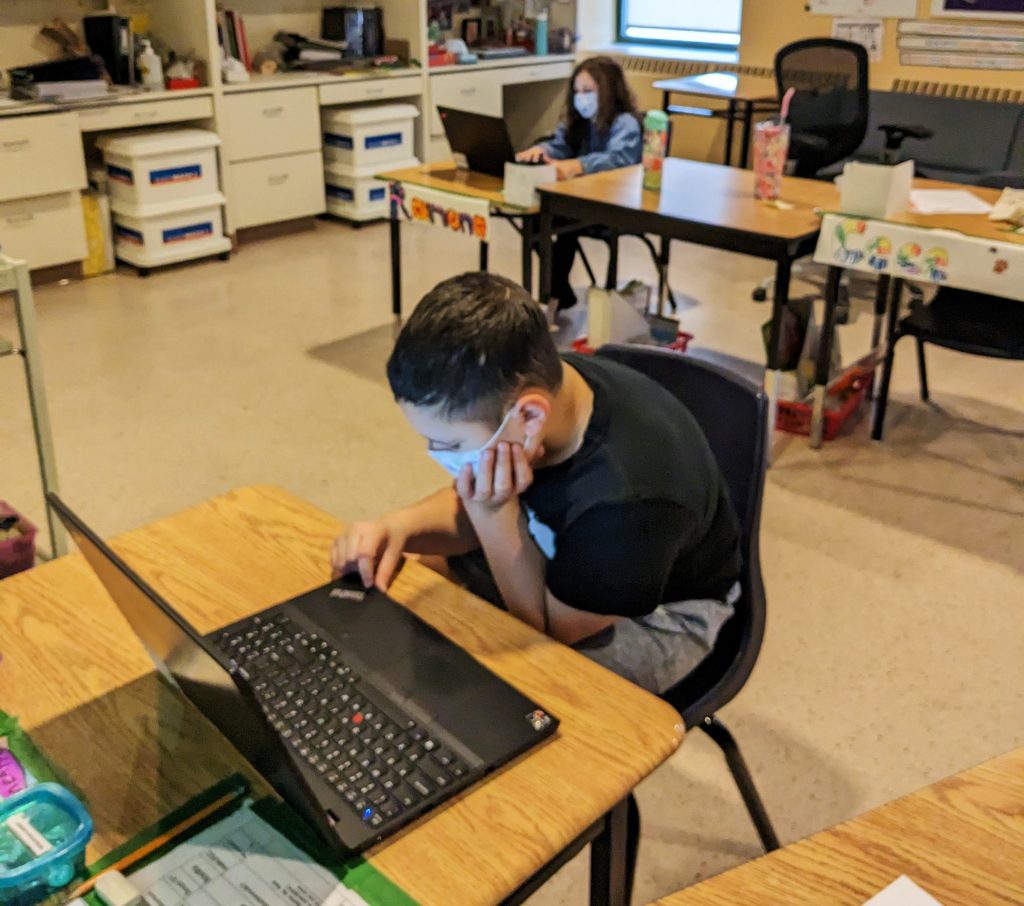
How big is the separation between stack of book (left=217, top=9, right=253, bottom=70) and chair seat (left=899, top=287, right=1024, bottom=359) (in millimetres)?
3614

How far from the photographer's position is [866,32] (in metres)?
5.50

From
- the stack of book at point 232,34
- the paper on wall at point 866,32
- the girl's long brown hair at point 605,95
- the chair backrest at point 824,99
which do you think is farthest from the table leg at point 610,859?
the paper on wall at point 866,32

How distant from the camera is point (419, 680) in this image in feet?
3.43

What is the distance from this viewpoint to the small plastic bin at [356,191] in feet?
18.1

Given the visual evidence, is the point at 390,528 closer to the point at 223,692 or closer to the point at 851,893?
the point at 223,692

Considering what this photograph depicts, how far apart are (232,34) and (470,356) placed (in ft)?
15.4

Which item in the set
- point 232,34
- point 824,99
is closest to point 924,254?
point 824,99

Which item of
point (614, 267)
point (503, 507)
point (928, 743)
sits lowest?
point (928, 743)

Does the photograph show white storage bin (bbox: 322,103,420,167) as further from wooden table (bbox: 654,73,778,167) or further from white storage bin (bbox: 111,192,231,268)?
wooden table (bbox: 654,73,778,167)

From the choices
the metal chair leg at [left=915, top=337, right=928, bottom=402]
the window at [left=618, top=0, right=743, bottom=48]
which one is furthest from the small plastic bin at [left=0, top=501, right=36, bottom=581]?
the window at [left=618, top=0, right=743, bottom=48]

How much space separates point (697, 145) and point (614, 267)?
2961 millimetres

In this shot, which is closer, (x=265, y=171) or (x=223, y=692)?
(x=223, y=692)

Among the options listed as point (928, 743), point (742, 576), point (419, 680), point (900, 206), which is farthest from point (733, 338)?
point (419, 680)

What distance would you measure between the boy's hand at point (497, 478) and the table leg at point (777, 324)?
5.77 ft
